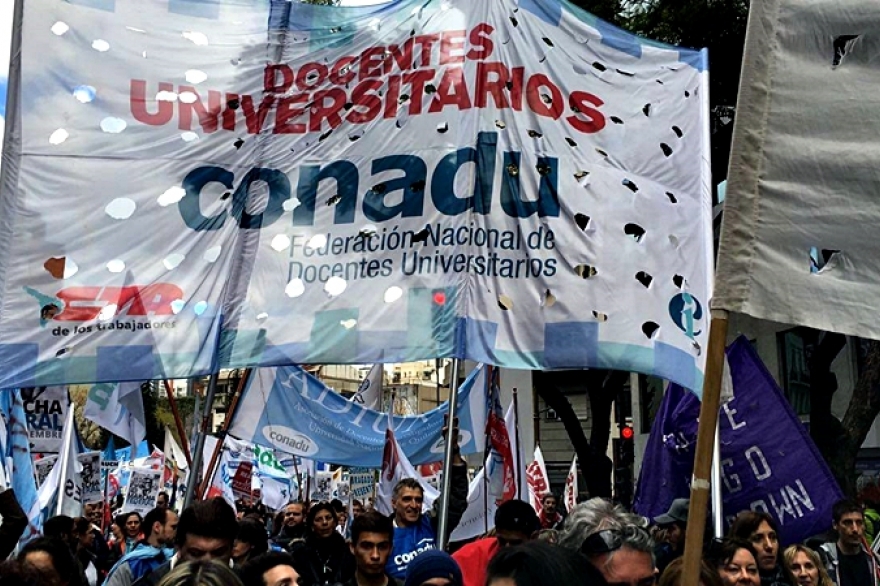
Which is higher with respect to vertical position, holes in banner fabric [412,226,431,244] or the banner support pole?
holes in banner fabric [412,226,431,244]

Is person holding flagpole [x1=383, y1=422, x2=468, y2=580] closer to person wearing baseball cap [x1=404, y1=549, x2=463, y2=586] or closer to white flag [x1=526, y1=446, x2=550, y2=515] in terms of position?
person wearing baseball cap [x1=404, y1=549, x2=463, y2=586]

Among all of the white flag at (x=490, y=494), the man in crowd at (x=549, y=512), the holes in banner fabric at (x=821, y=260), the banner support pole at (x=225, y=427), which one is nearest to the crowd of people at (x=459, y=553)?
the banner support pole at (x=225, y=427)

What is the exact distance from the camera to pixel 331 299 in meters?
6.21

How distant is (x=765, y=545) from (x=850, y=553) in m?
1.39

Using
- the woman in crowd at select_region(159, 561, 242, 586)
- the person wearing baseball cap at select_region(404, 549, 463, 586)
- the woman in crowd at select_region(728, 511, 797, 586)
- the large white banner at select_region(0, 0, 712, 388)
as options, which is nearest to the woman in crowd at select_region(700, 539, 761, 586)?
the woman in crowd at select_region(728, 511, 797, 586)

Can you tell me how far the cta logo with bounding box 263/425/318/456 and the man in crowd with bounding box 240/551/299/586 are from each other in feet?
18.7

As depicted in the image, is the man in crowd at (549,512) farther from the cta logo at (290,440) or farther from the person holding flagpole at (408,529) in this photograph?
the person holding flagpole at (408,529)

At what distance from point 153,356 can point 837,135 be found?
4.24 m

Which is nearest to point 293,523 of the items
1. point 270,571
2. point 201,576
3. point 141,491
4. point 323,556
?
point 323,556

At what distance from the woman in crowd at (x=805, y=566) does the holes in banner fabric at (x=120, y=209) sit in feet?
13.5

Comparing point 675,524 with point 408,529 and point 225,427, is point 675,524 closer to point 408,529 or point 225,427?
point 408,529

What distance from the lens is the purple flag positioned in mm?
6234

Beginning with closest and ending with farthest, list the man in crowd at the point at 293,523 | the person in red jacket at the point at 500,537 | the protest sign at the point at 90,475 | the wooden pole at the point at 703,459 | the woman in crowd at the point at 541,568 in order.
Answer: the woman in crowd at the point at 541,568
the wooden pole at the point at 703,459
the person in red jacket at the point at 500,537
the man in crowd at the point at 293,523
the protest sign at the point at 90,475

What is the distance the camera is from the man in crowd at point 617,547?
9.98 feet
